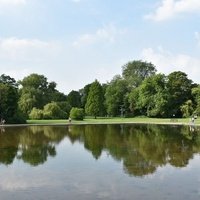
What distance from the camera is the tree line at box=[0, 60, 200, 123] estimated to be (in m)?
70.6

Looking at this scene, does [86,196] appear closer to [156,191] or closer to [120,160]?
[156,191]

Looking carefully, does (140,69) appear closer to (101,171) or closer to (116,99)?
(116,99)

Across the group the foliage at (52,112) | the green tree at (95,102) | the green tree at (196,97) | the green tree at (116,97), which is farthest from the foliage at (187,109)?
the foliage at (52,112)

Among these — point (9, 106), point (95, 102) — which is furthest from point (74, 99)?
point (9, 106)

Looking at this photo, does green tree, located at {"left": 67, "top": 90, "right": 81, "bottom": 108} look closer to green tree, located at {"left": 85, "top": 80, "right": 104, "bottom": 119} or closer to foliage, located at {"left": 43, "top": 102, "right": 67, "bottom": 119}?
green tree, located at {"left": 85, "top": 80, "right": 104, "bottom": 119}

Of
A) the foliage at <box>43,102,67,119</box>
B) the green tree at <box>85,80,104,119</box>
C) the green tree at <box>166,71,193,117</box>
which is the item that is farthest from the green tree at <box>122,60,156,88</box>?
the foliage at <box>43,102,67,119</box>

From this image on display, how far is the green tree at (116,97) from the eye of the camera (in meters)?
96.1

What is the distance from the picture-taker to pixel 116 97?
3799 inches

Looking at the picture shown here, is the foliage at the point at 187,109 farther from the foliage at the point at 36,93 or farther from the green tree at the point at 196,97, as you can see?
the foliage at the point at 36,93

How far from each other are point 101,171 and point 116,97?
78.0 meters

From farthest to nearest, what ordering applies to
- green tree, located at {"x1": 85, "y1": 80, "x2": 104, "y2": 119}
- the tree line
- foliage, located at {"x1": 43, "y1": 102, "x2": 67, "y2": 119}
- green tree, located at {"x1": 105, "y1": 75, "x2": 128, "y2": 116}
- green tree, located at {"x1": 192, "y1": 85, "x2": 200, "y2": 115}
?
1. green tree, located at {"x1": 105, "y1": 75, "x2": 128, "y2": 116}
2. green tree, located at {"x1": 85, "y1": 80, "x2": 104, "y2": 119}
3. foliage, located at {"x1": 43, "y1": 102, "x2": 67, "y2": 119}
4. green tree, located at {"x1": 192, "y1": 85, "x2": 200, "y2": 115}
5. the tree line

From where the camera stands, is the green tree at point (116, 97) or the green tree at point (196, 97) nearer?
the green tree at point (196, 97)

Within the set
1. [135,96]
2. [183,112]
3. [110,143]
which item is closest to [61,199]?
[110,143]

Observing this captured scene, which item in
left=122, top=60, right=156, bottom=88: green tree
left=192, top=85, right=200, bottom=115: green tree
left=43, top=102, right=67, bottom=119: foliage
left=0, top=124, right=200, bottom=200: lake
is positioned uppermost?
left=122, top=60, right=156, bottom=88: green tree
